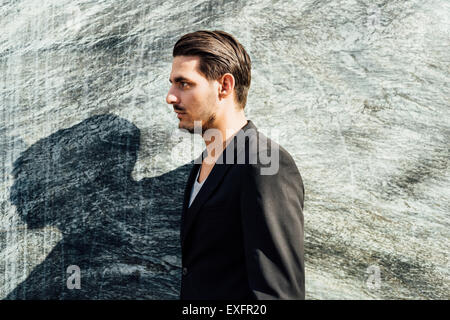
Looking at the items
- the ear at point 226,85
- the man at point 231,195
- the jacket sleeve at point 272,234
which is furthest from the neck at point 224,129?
the jacket sleeve at point 272,234

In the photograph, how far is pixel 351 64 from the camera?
287 centimetres

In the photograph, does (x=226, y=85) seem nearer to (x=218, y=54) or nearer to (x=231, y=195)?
(x=218, y=54)

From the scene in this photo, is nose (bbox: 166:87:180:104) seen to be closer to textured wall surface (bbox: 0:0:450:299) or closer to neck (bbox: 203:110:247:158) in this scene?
neck (bbox: 203:110:247:158)

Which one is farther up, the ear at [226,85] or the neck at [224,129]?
the ear at [226,85]

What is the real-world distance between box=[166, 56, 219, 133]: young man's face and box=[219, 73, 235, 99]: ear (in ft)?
0.08

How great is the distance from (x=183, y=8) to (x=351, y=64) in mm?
1319

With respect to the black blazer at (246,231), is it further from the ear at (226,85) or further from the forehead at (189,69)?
the forehead at (189,69)

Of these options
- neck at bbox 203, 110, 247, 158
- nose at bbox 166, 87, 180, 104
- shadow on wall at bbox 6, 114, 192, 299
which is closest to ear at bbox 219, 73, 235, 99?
neck at bbox 203, 110, 247, 158

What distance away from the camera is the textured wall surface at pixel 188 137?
2.79 metres

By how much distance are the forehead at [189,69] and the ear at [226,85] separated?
0.31 feet

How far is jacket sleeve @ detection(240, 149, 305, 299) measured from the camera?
5.26ft

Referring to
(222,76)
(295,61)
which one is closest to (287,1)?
(295,61)

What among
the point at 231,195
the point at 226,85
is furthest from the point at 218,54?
the point at 231,195

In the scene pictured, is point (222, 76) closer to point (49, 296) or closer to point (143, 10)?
point (143, 10)
